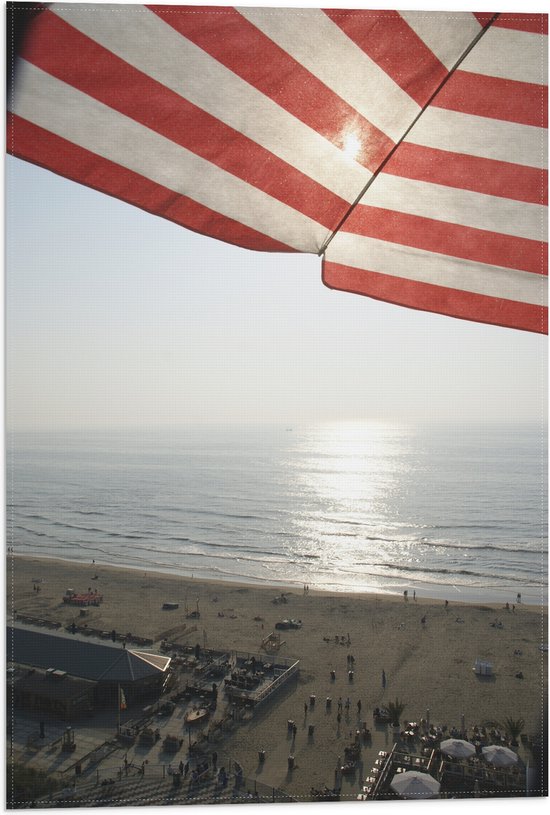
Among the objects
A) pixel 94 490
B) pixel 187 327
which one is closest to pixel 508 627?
pixel 187 327

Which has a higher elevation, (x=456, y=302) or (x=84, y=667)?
(x=456, y=302)

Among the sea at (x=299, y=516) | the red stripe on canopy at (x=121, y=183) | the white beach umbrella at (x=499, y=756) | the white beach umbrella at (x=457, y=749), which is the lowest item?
the sea at (x=299, y=516)

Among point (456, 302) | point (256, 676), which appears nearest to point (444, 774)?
point (256, 676)

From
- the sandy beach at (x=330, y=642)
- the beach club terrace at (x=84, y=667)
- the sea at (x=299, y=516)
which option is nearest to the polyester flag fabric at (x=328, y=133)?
the sea at (x=299, y=516)

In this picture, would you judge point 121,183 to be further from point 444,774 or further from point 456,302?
point 444,774

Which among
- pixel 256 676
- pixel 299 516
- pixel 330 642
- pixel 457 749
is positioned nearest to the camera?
pixel 457 749

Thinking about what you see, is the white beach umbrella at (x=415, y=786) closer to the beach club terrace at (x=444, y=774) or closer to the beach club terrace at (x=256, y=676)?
the beach club terrace at (x=444, y=774)
